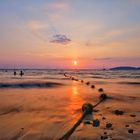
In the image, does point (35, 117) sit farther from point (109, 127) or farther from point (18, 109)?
point (109, 127)

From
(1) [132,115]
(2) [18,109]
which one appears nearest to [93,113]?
(1) [132,115]

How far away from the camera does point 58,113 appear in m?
15.0

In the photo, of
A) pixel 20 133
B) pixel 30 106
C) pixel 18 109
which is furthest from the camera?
pixel 30 106

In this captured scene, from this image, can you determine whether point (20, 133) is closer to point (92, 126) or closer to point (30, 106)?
point (92, 126)

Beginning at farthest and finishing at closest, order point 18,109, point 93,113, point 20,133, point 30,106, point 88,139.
A: point 30,106, point 18,109, point 93,113, point 20,133, point 88,139

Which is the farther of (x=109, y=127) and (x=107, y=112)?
(x=107, y=112)

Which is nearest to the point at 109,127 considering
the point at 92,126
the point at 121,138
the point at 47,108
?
the point at 92,126

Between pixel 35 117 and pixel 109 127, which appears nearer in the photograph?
pixel 109 127

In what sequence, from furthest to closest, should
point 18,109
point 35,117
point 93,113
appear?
point 18,109 < point 93,113 < point 35,117

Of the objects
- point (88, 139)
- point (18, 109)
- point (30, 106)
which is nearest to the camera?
point (88, 139)

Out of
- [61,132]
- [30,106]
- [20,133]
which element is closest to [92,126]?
[61,132]

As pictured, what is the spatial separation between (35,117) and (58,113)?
5.32 ft

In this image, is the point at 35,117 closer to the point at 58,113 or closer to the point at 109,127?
the point at 58,113

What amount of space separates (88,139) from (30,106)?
8136 mm
